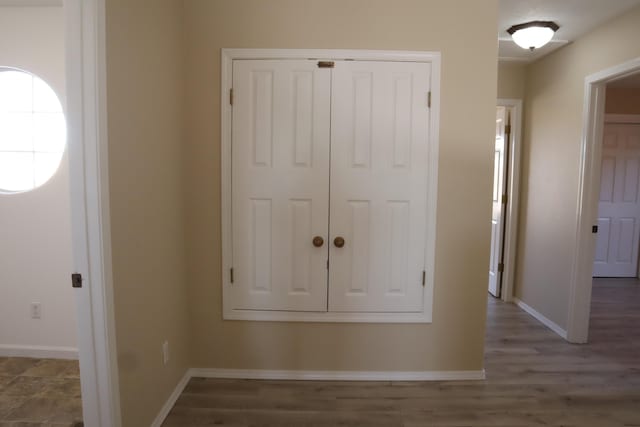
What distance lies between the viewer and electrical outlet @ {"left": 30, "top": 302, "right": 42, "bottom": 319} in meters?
2.75

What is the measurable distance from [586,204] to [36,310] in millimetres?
4199

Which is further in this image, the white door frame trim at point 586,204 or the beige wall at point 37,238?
the white door frame trim at point 586,204

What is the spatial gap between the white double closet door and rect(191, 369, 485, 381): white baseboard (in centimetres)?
42

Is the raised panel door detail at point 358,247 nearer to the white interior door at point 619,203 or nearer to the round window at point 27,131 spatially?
the round window at point 27,131

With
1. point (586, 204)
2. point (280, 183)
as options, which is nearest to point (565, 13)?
point (586, 204)

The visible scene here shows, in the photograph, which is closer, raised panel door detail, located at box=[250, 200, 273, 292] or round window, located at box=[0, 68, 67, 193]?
raised panel door detail, located at box=[250, 200, 273, 292]

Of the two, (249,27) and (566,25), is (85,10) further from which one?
(566,25)

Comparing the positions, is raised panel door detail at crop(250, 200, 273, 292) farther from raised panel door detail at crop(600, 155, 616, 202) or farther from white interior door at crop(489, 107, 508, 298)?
raised panel door detail at crop(600, 155, 616, 202)

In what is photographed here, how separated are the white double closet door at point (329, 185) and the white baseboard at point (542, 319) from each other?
1.70 m

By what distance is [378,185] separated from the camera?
2396 mm

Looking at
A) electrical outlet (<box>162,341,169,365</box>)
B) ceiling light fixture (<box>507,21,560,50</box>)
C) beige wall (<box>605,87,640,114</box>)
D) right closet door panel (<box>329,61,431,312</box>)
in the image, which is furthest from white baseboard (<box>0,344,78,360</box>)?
beige wall (<box>605,87,640,114</box>)

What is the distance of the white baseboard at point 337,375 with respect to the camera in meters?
2.51

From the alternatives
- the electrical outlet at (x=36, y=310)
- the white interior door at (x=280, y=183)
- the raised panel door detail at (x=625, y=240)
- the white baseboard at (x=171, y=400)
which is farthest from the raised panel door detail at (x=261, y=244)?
the raised panel door detail at (x=625, y=240)

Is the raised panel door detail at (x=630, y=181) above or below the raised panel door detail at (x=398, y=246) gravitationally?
above
